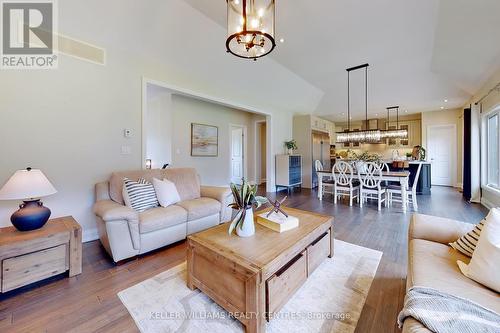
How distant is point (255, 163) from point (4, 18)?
6150 millimetres

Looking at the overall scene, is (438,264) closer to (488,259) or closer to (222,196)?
(488,259)

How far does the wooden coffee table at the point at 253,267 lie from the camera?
1283 millimetres

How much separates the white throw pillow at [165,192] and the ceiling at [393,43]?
248 centimetres

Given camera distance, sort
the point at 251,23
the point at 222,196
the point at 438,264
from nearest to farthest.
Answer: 1. the point at 438,264
2. the point at 251,23
3. the point at 222,196

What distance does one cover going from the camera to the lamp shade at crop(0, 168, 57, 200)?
1809mm

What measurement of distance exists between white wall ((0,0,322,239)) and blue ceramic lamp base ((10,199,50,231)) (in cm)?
67

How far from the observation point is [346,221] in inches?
136

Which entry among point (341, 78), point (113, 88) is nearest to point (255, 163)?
point (341, 78)

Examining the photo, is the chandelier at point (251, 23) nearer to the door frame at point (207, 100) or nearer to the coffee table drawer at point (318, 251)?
the door frame at point (207, 100)

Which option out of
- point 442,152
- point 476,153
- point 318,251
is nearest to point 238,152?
point 318,251

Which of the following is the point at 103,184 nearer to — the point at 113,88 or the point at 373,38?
the point at 113,88

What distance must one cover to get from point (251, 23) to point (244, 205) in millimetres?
1689

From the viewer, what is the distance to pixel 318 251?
78.1 inches

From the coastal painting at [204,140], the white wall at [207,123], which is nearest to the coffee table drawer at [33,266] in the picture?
the white wall at [207,123]
